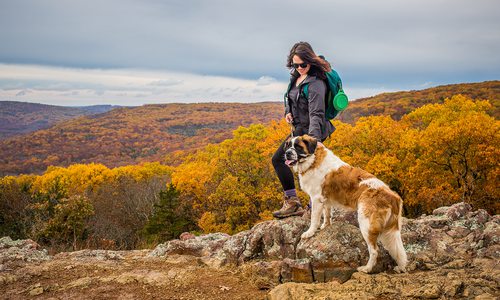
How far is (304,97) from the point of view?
18.7 feet

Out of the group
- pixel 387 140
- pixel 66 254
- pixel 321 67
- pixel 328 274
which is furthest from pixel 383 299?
pixel 387 140

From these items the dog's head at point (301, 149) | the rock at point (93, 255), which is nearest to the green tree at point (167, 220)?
the rock at point (93, 255)

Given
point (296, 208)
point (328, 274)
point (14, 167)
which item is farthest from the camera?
point (14, 167)

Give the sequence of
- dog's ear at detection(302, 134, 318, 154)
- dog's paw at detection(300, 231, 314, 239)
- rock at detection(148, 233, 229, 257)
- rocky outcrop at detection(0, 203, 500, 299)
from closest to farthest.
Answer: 1. rocky outcrop at detection(0, 203, 500, 299)
2. dog's ear at detection(302, 134, 318, 154)
3. dog's paw at detection(300, 231, 314, 239)
4. rock at detection(148, 233, 229, 257)

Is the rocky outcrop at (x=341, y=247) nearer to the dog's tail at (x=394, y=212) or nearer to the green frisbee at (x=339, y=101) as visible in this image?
the dog's tail at (x=394, y=212)

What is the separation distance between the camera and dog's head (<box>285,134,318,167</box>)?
525 centimetres

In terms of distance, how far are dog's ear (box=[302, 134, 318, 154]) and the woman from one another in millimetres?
102

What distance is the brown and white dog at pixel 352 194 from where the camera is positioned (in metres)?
4.82

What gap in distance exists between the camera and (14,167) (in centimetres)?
A: 10556

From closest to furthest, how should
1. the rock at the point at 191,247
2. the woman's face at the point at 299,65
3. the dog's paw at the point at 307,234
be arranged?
the woman's face at the point at 299,65 < the dog's paw at the point at 307,234 < the rock at the point at 191,247

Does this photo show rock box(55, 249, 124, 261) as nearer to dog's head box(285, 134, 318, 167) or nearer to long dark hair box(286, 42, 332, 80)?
dog's head box(285, 134, 318, 167)

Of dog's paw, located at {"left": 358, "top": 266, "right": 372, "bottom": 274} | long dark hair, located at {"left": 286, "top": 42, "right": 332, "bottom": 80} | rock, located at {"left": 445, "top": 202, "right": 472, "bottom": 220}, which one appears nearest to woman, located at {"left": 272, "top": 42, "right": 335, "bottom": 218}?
long dark hair, located at {"left": 286, "top": 42, "right": 332, "bottom": 80}

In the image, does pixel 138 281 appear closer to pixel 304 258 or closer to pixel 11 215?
pixel 304 258

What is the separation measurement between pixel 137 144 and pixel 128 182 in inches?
3589
